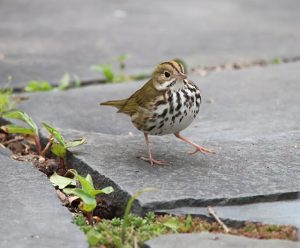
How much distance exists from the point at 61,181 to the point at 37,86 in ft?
7.51

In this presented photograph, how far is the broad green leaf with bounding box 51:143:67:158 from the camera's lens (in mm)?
4555

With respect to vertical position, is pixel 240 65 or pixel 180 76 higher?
pixel 180 76

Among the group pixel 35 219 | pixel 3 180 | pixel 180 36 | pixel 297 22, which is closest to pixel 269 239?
pixel 35 219

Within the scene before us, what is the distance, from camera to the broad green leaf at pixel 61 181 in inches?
167

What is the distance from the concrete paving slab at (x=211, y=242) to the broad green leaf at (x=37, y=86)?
3.22 metres

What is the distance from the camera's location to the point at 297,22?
30.1 ft

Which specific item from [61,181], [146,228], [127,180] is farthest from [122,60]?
[146,228]

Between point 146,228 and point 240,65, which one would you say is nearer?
point 146,228

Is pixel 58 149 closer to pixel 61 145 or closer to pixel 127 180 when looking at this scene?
pixel 61 145

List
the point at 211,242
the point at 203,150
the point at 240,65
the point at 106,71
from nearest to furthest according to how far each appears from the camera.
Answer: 1. the point at 211,242
2. the point at 203,150
3. the point at 106,71
4. the point at 240,65

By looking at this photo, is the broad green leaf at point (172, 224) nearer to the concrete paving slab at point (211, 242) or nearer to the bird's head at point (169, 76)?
the concrete paving slab at point (211, 242)

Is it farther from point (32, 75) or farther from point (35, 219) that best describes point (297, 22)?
point (35, 219)

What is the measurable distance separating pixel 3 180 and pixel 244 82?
9.90 feet

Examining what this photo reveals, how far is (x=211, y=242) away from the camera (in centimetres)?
335
